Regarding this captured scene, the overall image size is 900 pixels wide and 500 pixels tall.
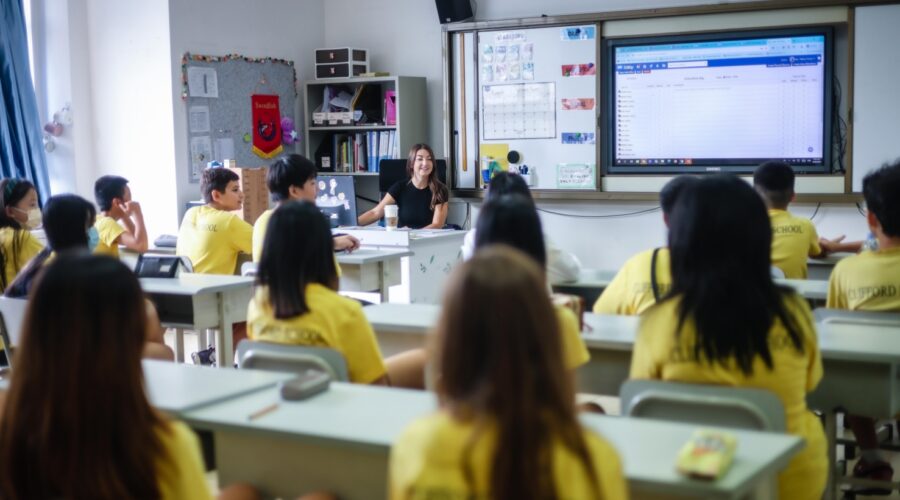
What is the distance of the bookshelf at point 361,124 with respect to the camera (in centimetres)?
770

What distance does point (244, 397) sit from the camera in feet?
7.83

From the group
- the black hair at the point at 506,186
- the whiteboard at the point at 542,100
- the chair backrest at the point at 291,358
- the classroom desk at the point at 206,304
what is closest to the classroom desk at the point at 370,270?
the classroom desk at the point at 206,304

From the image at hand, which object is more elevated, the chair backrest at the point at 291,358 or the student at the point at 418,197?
the student at the point at 418,197

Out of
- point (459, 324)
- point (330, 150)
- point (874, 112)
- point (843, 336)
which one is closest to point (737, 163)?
point (874, 112)

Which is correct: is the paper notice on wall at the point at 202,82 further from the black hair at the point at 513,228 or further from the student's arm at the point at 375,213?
the black hair at the point at 513,228

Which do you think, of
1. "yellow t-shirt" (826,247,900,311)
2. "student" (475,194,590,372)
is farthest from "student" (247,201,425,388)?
"yellow t-shirt" (826,247,900,311)

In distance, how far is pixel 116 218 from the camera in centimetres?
543

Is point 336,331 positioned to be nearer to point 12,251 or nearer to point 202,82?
point 12,251

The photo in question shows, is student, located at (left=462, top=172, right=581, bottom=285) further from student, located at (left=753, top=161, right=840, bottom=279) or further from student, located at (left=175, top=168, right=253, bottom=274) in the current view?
student, located at (left=175, top=168, right=253, bottom=274)

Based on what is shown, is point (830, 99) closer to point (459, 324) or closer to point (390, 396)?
point (390, 396)

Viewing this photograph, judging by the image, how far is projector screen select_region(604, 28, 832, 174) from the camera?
640 cm

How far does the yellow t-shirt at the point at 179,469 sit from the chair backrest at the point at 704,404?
3.31 ft

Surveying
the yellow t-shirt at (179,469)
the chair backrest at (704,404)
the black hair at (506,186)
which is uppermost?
the black hair at (506,186)

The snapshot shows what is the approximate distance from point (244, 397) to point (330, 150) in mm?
5933
